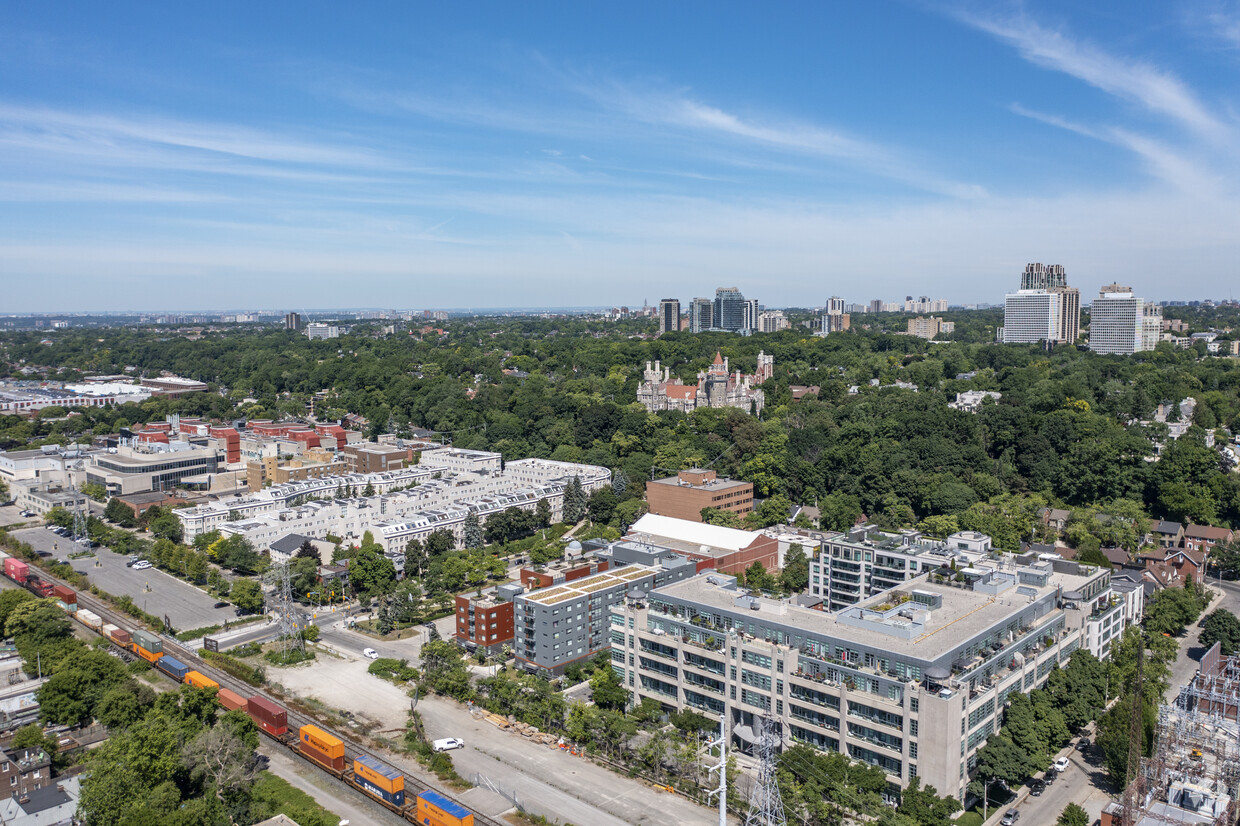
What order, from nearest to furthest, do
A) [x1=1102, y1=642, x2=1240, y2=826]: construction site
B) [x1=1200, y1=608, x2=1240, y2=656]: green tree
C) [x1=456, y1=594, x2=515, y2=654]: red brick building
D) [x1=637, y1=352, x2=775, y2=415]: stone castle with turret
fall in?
[x1=1102, y1=642, x2=1240, y2=826]: construction site → [x1=1200, y1=608, x2=1240, y2=656]: green tree → [x1=456, y1=594, x2=515, y2=654]: red brick building → [x1=637, y1=352, x2=775, y2=415]: stone castle with turret

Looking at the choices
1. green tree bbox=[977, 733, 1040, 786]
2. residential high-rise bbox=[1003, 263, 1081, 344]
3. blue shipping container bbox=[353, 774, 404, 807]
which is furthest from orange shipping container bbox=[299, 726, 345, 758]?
residential high-rise bbox=[1003, 263, 1081, 344]

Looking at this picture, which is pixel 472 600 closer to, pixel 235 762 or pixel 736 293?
Answer: pixel 235 762

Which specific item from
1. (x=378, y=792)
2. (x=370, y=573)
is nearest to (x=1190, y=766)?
(x=378, y=792)

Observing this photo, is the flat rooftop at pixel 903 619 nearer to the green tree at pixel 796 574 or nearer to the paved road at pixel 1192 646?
the paved road at pixel 1192 646

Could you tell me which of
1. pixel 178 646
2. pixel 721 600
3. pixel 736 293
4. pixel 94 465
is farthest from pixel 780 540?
pixel 736 293

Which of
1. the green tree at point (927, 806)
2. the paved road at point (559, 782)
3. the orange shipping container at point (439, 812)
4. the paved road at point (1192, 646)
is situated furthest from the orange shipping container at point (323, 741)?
the paved road at point (1192, 646)

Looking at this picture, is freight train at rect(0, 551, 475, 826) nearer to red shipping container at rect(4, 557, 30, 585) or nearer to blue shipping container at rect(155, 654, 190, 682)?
blue shipping container at rect(155, 654, 190, 682)
